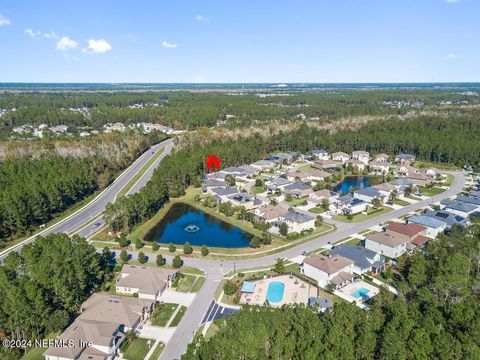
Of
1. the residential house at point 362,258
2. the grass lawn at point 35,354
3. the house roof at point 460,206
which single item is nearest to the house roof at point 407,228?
the residential house at point 362,258

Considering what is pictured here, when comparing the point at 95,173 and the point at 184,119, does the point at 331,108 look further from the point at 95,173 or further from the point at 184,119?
the point at 95,173

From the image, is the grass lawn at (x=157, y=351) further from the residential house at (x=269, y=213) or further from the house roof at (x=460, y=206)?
the house roof at (x=460, y=206)

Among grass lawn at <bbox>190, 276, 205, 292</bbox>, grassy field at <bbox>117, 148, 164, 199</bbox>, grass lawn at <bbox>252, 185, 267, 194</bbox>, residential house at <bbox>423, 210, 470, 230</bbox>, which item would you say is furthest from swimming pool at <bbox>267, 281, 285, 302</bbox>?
grassy field at <bbox>117, 148, 164, 199</bbox>

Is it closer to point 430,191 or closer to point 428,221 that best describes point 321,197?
point 428,221

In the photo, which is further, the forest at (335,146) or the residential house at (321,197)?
the forest at (335,146)

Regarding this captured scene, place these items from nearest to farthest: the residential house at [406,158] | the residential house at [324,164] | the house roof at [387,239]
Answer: the house roof at [387,239] < the residential house at [324,164] < the residential house at [406,158]

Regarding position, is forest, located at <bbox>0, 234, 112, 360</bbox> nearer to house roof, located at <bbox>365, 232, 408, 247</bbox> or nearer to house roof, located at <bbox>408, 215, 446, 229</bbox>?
house roof, located at <bbox>365, 232, 408, 247</bbox>

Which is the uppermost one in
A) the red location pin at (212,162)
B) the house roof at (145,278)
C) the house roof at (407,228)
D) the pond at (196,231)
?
the red location pin at (212,162)
